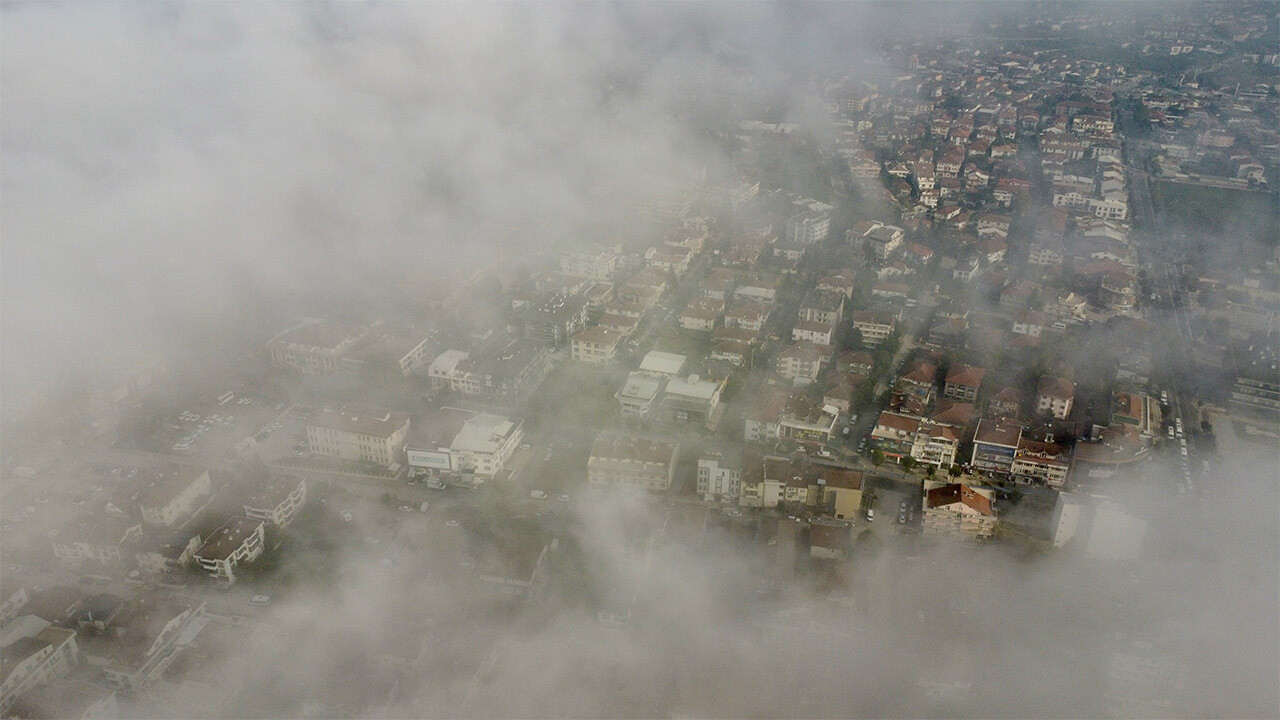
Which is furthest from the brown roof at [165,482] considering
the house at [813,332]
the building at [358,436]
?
the house at [813,332]

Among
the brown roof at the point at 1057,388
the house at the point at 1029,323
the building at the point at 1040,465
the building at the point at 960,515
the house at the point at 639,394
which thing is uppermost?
the house at the point at 1029,323

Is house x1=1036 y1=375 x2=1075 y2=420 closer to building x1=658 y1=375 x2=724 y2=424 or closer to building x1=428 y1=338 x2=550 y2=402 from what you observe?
building x1=658 y1=375 x2=724 y2=424

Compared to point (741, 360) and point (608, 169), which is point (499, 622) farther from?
point (608, 169)

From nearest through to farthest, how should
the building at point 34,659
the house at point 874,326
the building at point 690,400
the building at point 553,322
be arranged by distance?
1. the building at point 34,659
2. the building at point 690,400
3. the building at point 553,322
4. the house at point 874,326

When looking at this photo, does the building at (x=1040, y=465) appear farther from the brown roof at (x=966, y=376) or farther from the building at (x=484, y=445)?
the building at (x=484, y=445)

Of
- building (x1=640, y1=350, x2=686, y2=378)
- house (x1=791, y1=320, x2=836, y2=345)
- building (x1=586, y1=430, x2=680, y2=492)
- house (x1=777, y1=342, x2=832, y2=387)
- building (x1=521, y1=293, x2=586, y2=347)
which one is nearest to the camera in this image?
building (x1=586, y1=430, x2=680, y2=492)

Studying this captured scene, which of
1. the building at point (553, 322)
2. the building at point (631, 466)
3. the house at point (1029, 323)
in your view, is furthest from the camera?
the house at point (1029, 323)

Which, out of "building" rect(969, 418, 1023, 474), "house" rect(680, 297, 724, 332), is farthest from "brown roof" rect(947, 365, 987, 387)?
"house" rect(680, 297, 724, 332)

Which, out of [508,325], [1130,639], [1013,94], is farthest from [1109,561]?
[1013,94]
